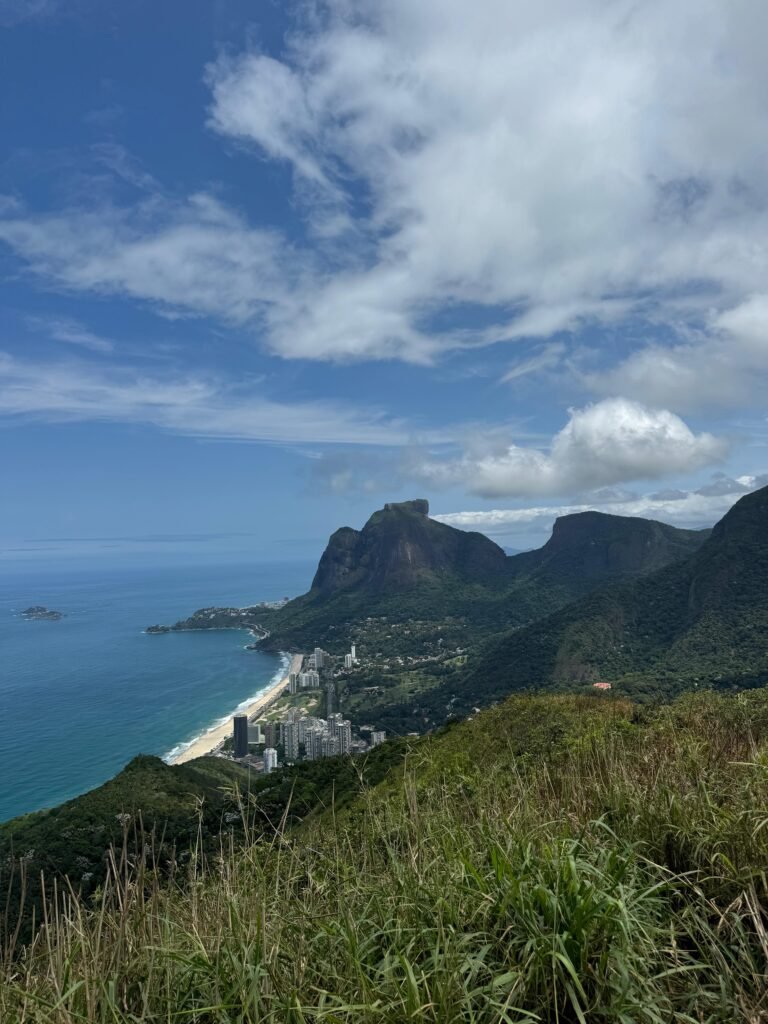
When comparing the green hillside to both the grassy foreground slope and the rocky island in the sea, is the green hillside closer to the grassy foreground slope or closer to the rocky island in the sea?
the grassy foreground slope

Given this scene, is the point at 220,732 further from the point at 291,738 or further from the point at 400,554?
the point at 400,554

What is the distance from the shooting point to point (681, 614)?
65.8 meters

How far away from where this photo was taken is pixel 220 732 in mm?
54812

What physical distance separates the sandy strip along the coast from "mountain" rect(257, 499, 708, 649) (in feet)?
107

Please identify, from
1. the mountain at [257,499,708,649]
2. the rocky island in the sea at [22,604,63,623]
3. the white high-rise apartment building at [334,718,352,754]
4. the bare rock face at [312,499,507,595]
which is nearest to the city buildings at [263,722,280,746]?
the white high-rise apartment building at [334,718,352,754]

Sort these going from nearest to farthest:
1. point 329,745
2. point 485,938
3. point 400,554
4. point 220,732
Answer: point 485,938 < point 329,745 < point 220,732 < point 400,554

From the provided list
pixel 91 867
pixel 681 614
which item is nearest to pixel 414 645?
pixel 681 614

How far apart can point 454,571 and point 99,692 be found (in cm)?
8312

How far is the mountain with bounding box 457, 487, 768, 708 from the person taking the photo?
5106 cm

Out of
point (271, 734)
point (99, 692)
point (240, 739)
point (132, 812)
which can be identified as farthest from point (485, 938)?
point (99, 692)

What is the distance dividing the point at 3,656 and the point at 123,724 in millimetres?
50430

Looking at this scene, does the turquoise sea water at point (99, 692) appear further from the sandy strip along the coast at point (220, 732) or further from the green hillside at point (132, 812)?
the green hillside at point (132, 812)

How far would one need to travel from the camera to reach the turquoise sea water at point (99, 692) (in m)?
45.2

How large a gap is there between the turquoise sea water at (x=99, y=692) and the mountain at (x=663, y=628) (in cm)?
3117
